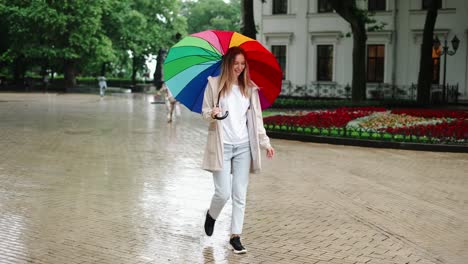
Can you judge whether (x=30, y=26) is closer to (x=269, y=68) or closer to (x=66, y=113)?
(x=66, y=113)

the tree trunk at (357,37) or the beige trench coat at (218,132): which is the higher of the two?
the tree trunk at (357,37)

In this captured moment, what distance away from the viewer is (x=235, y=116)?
640 centimetres

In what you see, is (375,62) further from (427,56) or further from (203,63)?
(203,63)

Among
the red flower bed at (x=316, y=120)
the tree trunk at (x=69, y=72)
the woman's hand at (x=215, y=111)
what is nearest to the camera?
the woman's hand at (x=215, y=111)

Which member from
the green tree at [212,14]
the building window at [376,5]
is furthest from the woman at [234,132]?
the green tree at [212,14]

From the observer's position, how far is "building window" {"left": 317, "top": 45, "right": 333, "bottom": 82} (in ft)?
133

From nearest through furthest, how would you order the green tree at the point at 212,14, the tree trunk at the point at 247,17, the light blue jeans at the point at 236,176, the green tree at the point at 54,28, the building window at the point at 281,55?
1. the light blue jeans at the point at 236,176
2. the tree trunk at the point at 247,17
3. the building window at the point at 281,55
4. the green tree at the point at 54,28
5. the green tree at the point at 212,14

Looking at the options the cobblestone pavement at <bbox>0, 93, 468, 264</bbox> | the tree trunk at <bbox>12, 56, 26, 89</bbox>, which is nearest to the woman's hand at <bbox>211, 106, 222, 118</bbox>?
the cobblestone pavement at <bbox>0, 93, 468, 264</bbox>

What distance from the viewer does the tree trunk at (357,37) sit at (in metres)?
30.0

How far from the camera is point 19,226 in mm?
7309

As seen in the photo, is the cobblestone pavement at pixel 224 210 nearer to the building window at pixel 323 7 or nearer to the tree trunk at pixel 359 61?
the tree trunk at pixel 359 61

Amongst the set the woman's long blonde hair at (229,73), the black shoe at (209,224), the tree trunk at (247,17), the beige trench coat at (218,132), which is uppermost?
the tree trunk at (247,17)

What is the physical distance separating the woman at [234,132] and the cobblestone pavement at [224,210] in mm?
621

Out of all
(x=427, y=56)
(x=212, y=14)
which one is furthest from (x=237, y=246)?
(x=212, y=14)
